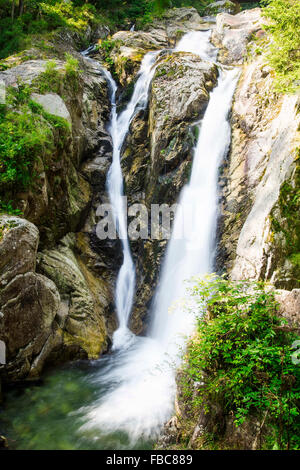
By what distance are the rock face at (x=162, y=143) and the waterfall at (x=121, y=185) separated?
0.38m

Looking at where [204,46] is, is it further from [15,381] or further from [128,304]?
[15,381]

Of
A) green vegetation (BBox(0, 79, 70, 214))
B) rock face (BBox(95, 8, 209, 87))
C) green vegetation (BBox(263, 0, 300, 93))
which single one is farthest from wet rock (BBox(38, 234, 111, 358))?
rock face (BBox(95, 8, 209, 87))

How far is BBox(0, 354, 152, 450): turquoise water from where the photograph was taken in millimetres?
4719

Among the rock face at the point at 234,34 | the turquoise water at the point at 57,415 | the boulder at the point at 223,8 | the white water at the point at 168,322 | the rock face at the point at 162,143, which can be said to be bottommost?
the turquoise water at the point at 57,415

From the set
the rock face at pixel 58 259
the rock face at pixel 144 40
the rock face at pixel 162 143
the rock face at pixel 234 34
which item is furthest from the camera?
the rock face at pixel 144 40

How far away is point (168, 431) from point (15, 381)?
366 cm

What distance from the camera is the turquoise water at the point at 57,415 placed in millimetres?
4719

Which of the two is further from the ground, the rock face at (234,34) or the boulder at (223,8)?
the boulder at (223,8)

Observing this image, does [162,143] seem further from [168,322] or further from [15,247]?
[15,247]

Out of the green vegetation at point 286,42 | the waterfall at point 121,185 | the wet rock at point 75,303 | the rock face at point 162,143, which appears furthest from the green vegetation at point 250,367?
the rock face at point 162,143

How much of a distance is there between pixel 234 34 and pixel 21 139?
1411 cm

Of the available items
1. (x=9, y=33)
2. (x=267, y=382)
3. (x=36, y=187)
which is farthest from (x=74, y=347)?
(x=9, y=33)

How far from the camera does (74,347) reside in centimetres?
755

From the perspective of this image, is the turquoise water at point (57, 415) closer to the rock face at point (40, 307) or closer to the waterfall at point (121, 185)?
the rock face at point (40, 307)
